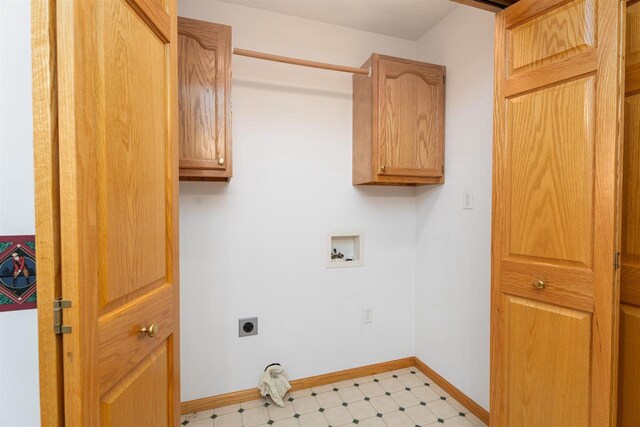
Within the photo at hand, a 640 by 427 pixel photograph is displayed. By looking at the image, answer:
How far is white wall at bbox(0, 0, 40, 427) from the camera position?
70cm

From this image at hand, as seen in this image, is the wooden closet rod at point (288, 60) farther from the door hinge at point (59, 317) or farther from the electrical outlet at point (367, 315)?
the electrical outlet at point (367, 315)

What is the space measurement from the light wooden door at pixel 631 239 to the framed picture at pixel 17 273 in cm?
185

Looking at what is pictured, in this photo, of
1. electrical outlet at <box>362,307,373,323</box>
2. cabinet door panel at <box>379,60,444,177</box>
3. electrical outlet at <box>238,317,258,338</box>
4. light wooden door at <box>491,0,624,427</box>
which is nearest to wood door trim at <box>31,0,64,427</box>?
electrical outlet at <box>238,317,258,338</box>

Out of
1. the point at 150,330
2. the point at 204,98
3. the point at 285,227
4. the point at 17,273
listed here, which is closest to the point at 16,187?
the point at 17,273

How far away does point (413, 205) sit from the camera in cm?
231

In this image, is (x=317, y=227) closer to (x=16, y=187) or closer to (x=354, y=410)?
(x=354, y=410)

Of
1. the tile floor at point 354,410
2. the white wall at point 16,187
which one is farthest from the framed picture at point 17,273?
the tile floor at point 354,410

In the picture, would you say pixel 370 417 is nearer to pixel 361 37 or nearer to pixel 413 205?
pixel 413 205

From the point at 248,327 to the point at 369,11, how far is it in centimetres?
222

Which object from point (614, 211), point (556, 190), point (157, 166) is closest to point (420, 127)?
point (556, 190)

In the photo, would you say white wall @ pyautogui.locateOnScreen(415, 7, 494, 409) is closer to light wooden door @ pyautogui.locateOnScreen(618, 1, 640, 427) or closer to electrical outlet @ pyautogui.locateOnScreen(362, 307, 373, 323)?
electrical outlet @ pyautogui.locateOnScreen(362, 307, 373, 323)

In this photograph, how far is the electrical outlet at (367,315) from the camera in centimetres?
219

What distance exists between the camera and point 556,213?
1.06 meters

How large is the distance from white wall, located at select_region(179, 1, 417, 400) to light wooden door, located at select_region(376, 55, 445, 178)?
1.09ft
